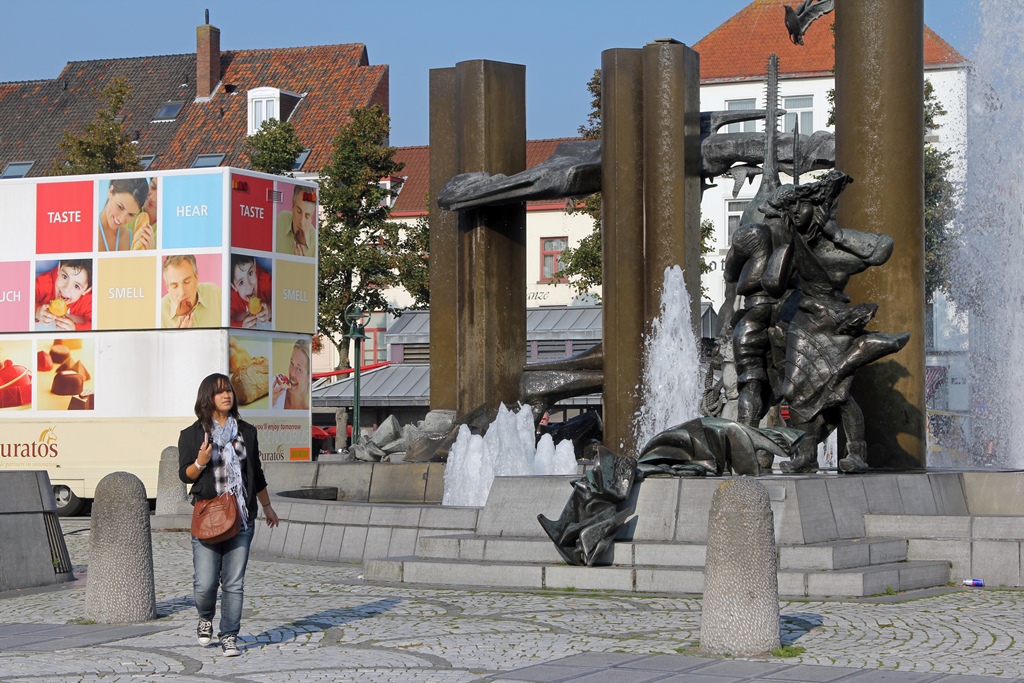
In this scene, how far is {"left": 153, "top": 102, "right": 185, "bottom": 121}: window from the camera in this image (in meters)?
59.7

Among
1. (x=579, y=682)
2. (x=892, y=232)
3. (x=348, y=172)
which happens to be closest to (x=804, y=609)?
(x=579, y=682)

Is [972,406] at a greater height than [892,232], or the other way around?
[892,232]

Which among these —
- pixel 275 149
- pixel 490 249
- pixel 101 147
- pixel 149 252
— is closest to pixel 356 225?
pixel 275 149

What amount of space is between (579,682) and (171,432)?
1783 cm

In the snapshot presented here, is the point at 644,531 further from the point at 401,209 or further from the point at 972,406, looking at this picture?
the point at 401,209

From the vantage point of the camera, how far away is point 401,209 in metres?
58.6

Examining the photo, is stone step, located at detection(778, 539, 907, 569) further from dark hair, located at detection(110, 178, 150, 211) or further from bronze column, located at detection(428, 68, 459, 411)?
dark hair, located at detection(110, 178, 150, 211)

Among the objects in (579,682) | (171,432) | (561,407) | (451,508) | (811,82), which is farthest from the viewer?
(811,82)

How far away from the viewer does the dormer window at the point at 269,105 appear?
57.4 meters

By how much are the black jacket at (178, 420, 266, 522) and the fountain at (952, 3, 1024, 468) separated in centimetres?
942

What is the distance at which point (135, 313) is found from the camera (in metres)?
24.8

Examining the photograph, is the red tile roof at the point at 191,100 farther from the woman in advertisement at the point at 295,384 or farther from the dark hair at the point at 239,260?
the dark hair at the point at 239,260

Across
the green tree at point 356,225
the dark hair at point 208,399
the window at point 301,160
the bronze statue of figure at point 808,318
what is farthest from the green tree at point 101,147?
the dark hair at point 208,399

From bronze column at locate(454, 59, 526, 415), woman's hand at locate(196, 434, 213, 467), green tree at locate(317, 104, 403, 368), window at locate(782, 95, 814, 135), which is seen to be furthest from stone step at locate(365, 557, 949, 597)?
window at locate(782, 95, 814, 135)
